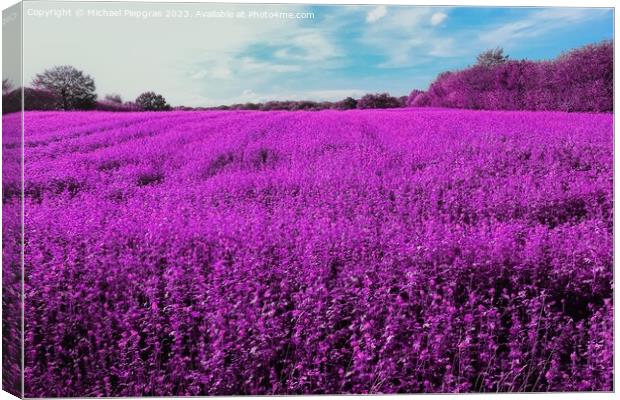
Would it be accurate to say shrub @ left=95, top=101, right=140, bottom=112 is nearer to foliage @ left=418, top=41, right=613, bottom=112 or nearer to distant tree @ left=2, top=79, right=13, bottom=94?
distant tree @ left=2, top=79, right=13, bottom=94

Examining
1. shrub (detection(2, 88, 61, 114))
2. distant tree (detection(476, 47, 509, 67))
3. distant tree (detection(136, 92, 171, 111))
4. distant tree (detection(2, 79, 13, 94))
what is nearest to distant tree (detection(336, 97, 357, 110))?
distant tree (detection(476, 47, 509, 67))

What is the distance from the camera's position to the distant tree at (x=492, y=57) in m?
4.94

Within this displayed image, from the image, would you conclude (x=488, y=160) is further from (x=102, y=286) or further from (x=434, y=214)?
(x=102, y=286)

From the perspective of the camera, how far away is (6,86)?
460cm

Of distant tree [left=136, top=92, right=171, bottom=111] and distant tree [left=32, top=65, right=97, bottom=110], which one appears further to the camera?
distant tree [left=136, top=92, right=171, bottom=111]

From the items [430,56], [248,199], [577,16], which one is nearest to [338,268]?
[248,199]

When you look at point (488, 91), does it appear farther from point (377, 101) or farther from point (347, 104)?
point (347, 104)

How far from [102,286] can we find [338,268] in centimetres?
158

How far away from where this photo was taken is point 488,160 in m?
5.12

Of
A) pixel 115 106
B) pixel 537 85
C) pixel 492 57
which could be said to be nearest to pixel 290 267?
pixel 115 106

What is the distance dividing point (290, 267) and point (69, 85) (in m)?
1.99

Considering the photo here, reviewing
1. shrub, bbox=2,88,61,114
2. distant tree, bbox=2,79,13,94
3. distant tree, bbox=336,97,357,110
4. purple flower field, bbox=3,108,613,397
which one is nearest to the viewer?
purple flower field, bbox=3,108,613,397

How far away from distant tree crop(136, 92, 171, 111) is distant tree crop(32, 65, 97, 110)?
32 cm

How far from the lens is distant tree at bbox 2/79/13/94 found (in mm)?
4554
